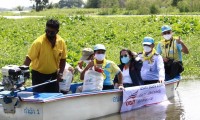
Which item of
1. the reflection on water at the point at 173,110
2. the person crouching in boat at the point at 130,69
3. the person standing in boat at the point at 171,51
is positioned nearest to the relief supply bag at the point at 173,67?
the person standing in boat at the point at 171,51

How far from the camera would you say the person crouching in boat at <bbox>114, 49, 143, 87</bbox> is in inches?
435

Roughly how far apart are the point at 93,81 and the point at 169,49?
3121 mm

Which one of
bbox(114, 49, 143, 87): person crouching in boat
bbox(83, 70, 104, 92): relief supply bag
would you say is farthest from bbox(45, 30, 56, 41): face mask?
bbox(114, 49, 143, 87): person crouching in boat

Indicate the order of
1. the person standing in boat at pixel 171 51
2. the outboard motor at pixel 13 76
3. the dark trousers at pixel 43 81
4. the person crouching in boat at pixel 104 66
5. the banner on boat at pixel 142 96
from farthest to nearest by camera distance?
the person standing in boat at pixel 171 51 < the banner on boat at pixel 142 96 < the person crouching in boat at pixel 104 66 < the dark trousers at pixel 43 81 < the outboard motor at pixel 13 76

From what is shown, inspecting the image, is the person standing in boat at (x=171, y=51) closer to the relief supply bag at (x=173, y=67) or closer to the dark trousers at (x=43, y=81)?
the relief supply bag at (x=173, y=67)

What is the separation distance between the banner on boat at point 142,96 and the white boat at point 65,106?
269 millimetres

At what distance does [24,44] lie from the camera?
19.7 metres

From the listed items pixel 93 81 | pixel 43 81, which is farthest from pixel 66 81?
pixel 43 81

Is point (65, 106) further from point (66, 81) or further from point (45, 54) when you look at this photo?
point (66, 81)

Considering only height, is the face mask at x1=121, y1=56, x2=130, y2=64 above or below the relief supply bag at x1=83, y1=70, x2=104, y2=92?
above

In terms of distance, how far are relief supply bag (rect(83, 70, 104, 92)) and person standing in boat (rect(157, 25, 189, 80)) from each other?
2883 millimetres

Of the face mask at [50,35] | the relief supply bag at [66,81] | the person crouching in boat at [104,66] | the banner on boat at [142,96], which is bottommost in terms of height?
the banner on boat at [142,96]

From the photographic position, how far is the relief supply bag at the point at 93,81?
33.3 feet

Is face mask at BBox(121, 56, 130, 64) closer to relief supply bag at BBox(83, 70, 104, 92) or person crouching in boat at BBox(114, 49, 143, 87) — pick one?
person crouching in boat at BBox(114, 49, 143, 87)
